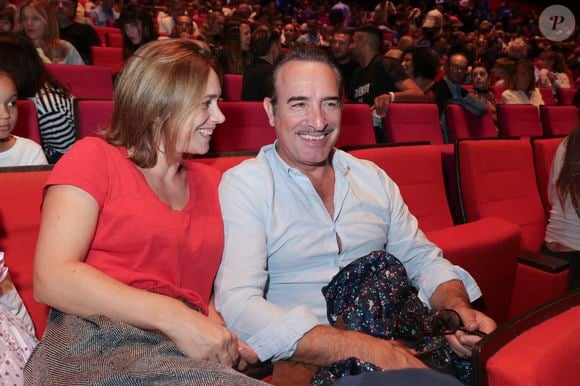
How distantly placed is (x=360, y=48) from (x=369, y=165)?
8.38 feet

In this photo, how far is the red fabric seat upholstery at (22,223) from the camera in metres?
1.25

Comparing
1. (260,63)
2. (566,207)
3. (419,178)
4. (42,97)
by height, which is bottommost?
(566,207)

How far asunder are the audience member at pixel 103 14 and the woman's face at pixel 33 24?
3.95m

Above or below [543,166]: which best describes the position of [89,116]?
above

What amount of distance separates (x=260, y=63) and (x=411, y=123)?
1043 mm

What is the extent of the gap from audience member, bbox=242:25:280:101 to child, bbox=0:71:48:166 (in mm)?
1763

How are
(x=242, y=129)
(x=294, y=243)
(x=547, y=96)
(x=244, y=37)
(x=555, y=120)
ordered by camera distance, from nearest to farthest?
(x=294, y=243) → (x=242, y=129) → (x=244, y=37) → (x=555, y=120) → (x=547, y=96)

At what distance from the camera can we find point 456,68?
439 cm

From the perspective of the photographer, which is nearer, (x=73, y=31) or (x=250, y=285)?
(x=250, y=285)

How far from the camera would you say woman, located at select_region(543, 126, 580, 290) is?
2178mm

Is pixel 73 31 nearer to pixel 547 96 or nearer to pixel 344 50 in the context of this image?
pixel 344 50

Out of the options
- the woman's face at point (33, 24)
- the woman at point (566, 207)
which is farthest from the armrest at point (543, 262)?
the woman's face at point (33, 24)

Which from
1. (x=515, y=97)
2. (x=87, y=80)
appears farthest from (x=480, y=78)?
(x=87, y=80)

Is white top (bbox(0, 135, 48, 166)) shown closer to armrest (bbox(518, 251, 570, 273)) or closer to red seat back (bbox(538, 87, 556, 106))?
armrest (bbox(518, 251, 570, 273))
